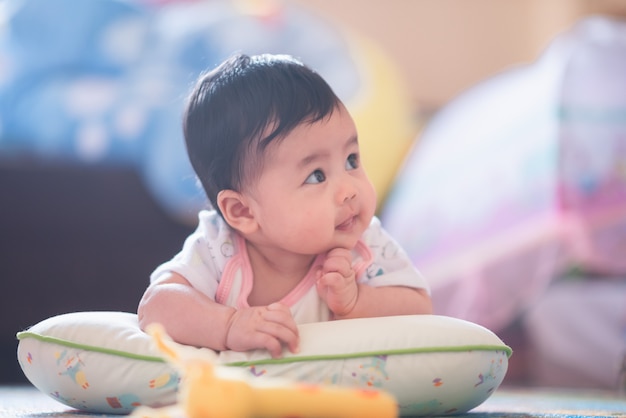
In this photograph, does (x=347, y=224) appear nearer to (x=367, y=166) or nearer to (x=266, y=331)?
(x=266, y=331)

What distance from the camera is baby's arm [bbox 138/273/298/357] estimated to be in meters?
0.93

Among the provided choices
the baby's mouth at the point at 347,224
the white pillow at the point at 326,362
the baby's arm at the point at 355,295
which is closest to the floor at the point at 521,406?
the white pillow at the point at 326,362

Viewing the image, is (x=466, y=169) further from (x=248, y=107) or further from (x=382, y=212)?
(x=248, y=107)

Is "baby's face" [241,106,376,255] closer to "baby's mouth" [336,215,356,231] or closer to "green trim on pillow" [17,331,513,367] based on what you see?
"baby's mouth" [336,215,356,231]

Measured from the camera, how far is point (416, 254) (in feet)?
6.99

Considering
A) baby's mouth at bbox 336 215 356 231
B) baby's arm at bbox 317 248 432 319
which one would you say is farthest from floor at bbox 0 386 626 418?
baby's mouth at bbox 336 215 356 231

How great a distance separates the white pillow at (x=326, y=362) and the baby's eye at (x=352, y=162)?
191mm

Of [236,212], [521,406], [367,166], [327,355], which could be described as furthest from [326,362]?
[367,166]

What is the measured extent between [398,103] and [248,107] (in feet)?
5.10

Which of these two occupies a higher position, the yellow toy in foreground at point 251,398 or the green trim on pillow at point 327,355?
the yellow toy in foreground at point 251,398

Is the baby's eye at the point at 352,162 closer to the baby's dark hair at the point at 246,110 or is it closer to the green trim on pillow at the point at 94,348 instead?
the baby's dark hair at the point at 246,110

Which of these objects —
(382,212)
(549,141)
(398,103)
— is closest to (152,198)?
(382,212)

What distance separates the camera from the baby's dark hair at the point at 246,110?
0.99m

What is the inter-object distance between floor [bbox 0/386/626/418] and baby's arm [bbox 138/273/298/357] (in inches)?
5.1
